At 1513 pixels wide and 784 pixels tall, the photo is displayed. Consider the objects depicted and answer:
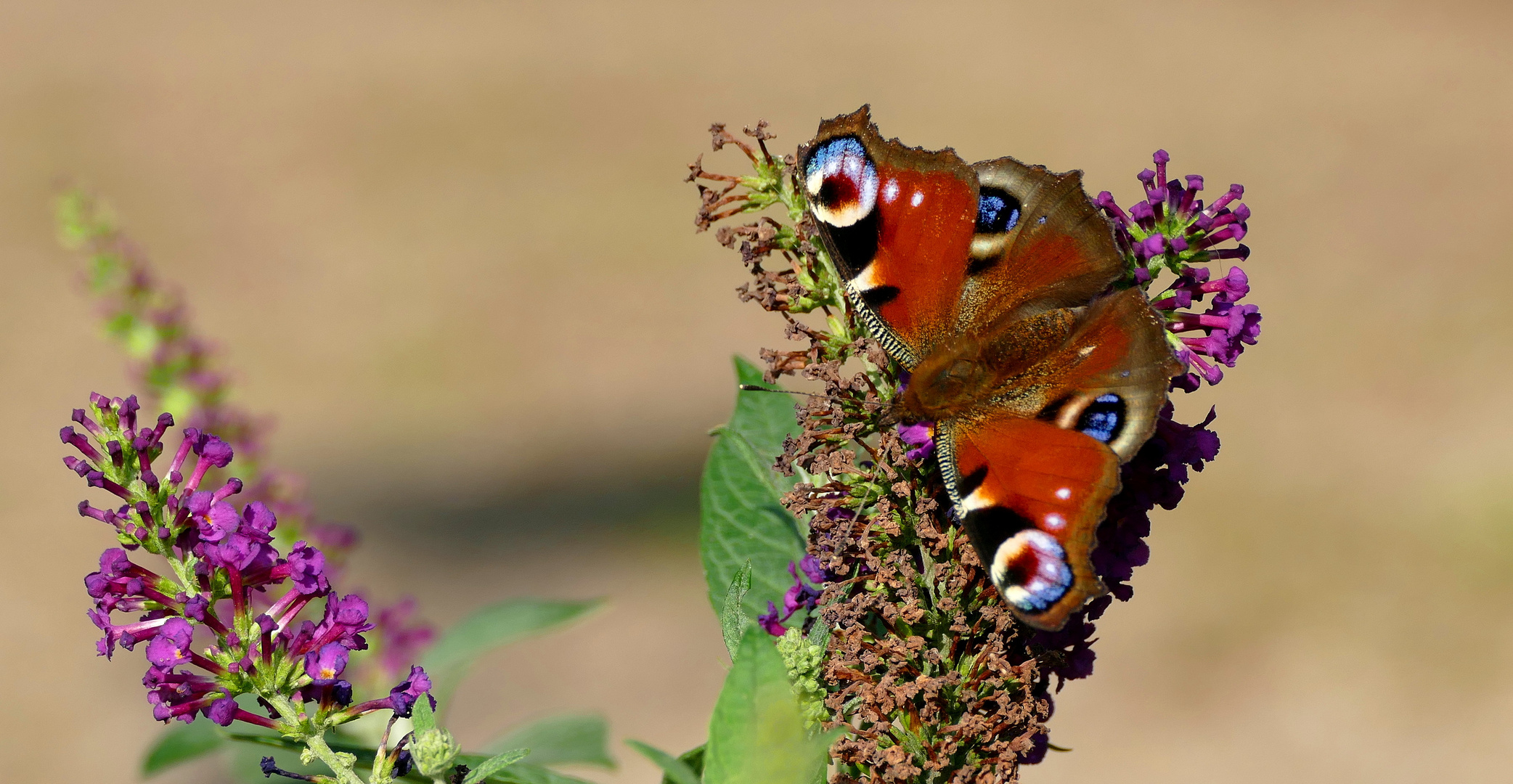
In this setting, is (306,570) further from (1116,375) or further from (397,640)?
(397,640)

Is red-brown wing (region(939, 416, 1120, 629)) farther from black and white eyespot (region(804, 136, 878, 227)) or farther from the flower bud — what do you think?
the flower bud

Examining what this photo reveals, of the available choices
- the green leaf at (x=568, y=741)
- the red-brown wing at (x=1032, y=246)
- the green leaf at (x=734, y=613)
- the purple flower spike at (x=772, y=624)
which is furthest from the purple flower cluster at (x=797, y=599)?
the green leaf at (x=568, y=741)

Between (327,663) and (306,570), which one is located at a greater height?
(306,570)

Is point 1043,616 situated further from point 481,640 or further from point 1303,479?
point 1303,479

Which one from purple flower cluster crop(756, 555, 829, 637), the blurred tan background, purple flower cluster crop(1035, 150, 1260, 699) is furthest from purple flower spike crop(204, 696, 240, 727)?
the blurred tan background

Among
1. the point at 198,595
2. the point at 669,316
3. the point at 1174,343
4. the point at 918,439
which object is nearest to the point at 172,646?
the point at 198,595

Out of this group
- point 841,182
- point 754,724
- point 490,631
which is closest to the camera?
point 754,724

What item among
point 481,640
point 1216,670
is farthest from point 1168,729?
point 481,640
